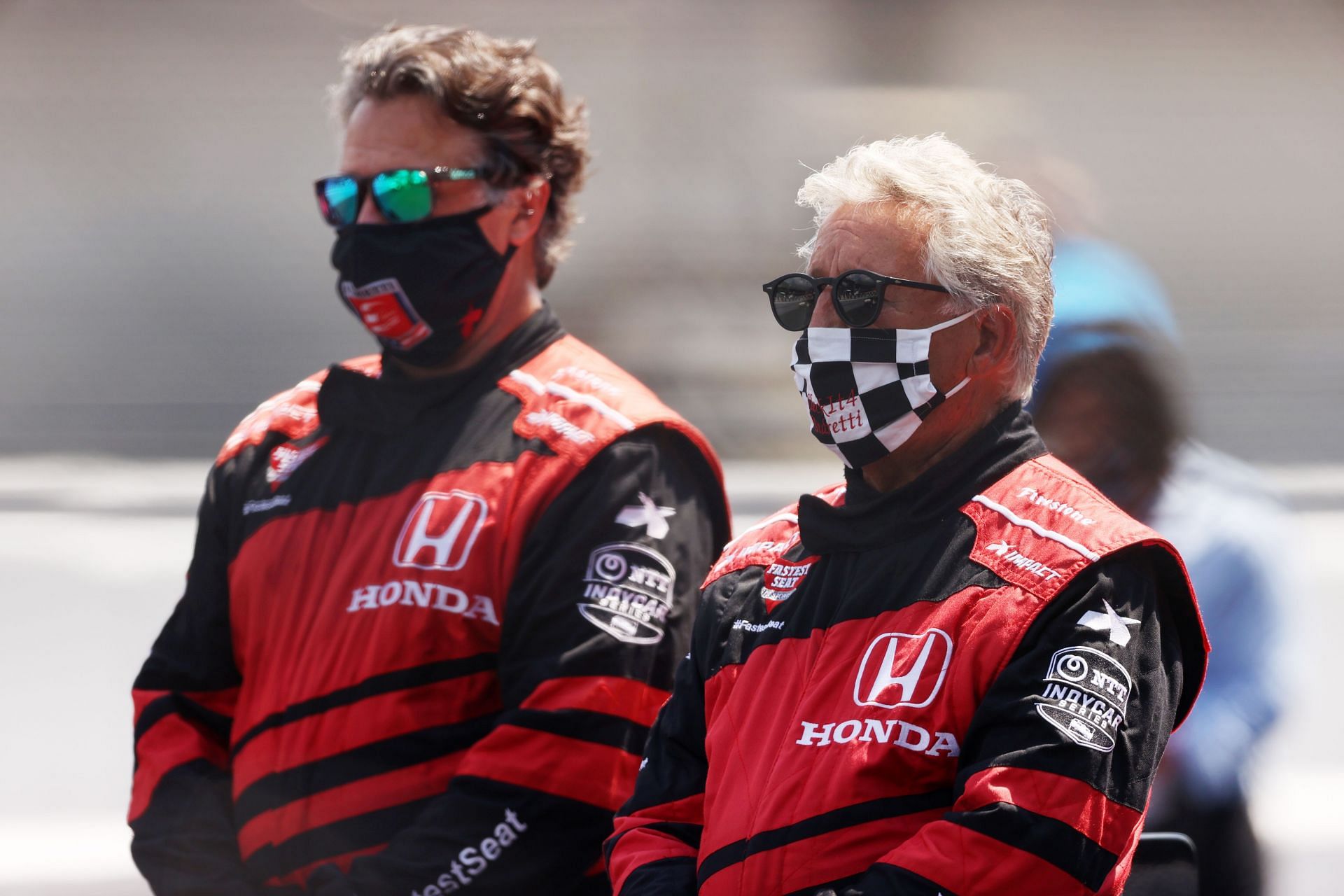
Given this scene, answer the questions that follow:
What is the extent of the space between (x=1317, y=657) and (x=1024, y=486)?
5.08 metres

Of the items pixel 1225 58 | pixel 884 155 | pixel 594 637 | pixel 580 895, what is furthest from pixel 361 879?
pixel 1225 58

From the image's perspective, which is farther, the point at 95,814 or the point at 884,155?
the point at 95,814

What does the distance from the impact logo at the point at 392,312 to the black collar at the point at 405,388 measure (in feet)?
0.22

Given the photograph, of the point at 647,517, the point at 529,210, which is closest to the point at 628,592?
the point at 647,517

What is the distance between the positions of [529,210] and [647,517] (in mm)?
614

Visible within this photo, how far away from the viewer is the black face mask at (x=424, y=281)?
2240 millimetres

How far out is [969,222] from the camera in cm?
171

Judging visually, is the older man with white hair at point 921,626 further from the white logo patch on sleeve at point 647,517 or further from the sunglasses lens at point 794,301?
the white logo patch on sleeve at point 647,517

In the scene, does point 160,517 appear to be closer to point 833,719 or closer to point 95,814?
point 95,814

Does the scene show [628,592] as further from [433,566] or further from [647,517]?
[433,566]

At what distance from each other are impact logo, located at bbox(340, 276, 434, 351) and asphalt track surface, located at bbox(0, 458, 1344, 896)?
157 cm

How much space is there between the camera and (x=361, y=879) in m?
1.96

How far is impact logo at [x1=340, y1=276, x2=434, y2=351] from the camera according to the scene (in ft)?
7.37

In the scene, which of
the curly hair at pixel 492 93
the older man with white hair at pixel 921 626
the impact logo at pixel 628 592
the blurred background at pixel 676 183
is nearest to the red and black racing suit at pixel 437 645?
the impact logo at pixel 628 592
